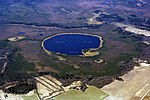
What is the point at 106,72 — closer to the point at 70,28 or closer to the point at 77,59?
the point at 77,59

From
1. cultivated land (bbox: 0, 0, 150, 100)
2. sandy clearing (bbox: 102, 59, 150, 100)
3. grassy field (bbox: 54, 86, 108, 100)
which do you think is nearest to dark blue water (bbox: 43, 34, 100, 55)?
cultivated land (bbox: 0, 0, 150, 100)

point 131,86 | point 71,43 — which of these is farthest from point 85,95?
point 71,43

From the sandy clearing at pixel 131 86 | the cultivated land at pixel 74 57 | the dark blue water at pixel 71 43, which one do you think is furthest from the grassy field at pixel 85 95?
the dark blue water at pixel 71 43

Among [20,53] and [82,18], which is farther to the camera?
[82,18]

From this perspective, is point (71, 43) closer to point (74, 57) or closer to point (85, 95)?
point (74, 57)

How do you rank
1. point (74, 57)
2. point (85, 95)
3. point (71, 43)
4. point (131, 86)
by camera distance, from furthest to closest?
point (71, 43)
point (74, 57)
point (131, 86)
point (85, 95)

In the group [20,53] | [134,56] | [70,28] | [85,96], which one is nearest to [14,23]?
[70,28]
